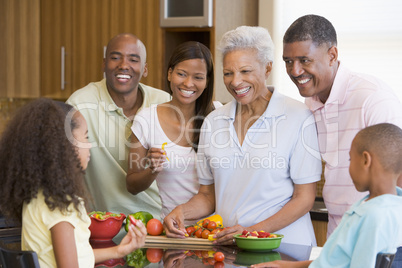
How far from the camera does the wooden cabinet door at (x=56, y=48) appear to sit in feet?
14.1

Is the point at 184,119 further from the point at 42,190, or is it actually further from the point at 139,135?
the point at 42,190

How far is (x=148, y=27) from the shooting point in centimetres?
399

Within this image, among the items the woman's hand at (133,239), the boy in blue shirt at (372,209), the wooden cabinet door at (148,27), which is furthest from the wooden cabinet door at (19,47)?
the boy in blue shirt at (372,209)

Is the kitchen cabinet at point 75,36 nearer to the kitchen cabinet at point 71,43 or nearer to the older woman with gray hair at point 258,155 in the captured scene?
the kitchen cabinet at point 71,43

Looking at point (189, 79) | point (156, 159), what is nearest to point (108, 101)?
point (189, 79)

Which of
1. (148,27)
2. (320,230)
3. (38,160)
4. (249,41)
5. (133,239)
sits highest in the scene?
(148,27)

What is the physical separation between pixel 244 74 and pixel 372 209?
0.89m

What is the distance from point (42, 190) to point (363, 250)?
30.9 inches

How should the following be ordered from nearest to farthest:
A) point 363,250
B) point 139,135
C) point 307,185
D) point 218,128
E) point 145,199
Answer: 1. point 363,250
2. point 307,185
3. point 218,128
4. point 139,135
5. point 145,199

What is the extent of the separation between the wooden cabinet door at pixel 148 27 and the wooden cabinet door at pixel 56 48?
18.4 inches

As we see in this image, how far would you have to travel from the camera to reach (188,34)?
13.4 ft

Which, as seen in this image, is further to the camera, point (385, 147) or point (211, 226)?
point (211, 226)

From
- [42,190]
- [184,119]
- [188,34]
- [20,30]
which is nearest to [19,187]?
[42,190]

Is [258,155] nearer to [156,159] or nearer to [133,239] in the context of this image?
[156,159]
